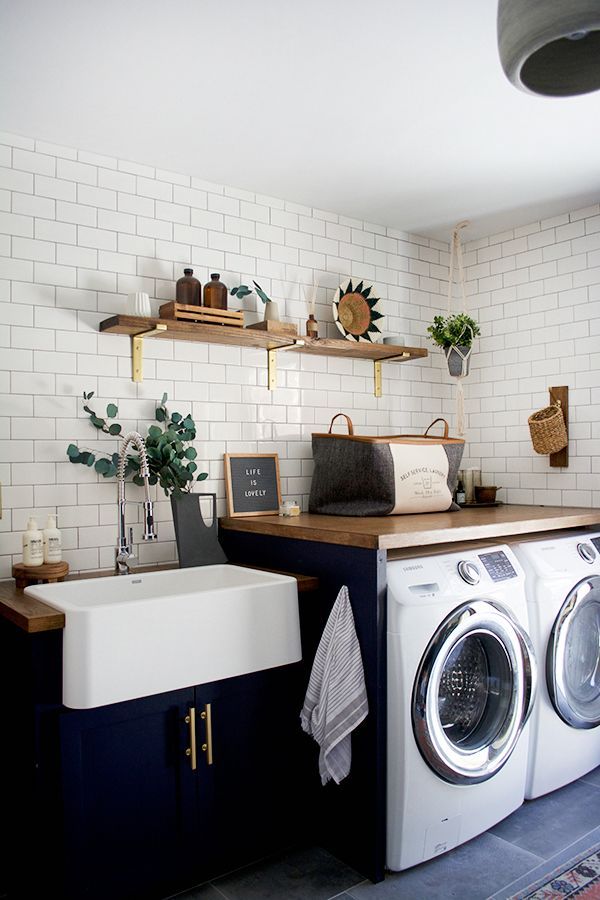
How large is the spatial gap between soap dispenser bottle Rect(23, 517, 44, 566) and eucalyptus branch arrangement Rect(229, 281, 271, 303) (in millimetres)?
1338

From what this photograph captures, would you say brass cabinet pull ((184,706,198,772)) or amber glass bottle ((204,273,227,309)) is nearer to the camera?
brass cabinet pull ((184,706,198,772))

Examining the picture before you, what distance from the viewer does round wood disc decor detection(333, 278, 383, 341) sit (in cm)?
369

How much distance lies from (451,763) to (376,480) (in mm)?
1198

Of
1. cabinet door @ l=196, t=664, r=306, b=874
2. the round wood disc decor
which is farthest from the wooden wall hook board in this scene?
cabinet door @ l=196, t=664, r=306, b=874

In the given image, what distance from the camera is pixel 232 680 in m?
2.39

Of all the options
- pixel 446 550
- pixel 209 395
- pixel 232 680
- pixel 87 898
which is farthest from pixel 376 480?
pixel 87 898

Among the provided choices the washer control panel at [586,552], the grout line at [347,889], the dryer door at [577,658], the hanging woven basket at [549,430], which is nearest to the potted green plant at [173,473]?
the grout line at [347,889]

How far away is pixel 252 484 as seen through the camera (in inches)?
132

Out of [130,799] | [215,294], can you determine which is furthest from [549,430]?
[130,799]

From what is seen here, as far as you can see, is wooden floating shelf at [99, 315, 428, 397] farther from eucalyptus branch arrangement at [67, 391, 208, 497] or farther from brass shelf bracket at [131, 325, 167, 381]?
eucalyptus branch arrangement at [67, 391, 208, 497]

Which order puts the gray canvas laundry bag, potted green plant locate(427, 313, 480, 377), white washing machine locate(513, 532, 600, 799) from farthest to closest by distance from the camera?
potted green plant locate(427, 313, 480, 377), the gray canvas laundry bag, white washing machine locate(513, 532, 600, 799)

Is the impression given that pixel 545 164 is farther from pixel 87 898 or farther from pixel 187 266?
pixel 87 898

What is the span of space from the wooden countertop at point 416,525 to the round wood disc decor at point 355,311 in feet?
3.27

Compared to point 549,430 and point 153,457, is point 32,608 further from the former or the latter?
point 549,430
